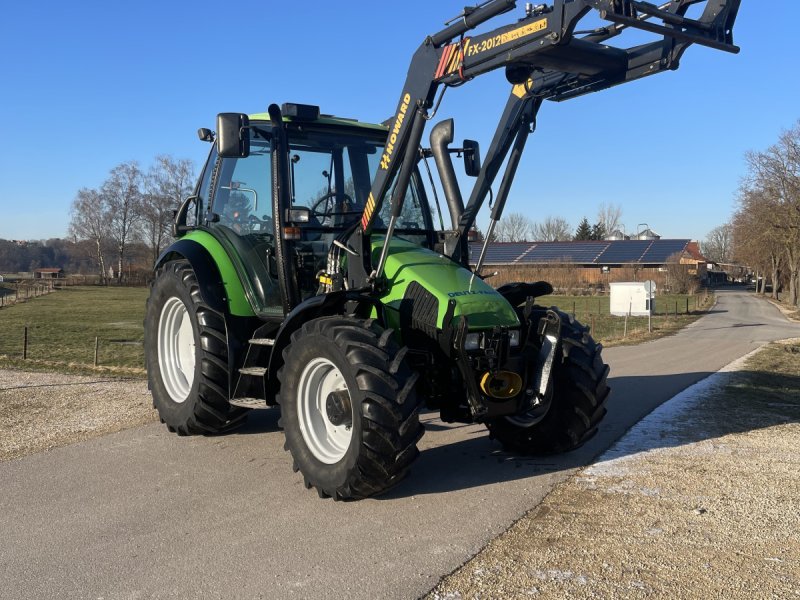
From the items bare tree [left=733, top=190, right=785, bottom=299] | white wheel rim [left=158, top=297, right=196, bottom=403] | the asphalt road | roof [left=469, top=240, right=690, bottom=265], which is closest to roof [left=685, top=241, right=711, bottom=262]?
roof [left=469, top=240, right=690, bottom=265]

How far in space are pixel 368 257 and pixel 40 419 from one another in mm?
4557

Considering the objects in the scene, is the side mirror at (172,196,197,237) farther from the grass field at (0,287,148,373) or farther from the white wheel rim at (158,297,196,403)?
the grass field at (0,287,148,373)

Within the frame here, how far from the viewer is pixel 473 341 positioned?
534 centimetres

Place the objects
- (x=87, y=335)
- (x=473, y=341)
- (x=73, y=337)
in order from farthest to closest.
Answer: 1. (x=87, y=335)
2. (x=73, y=337)
3. (x=473, y=341)

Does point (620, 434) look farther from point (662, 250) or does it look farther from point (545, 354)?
point (662, 250)

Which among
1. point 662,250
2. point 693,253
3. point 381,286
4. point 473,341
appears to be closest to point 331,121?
point 381,286

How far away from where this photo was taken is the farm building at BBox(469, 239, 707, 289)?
2489 inches

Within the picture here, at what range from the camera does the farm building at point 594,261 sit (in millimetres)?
63219

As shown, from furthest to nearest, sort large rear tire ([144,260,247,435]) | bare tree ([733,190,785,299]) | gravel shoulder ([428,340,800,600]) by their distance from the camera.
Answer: bare tree ([733,190,785,299]) < large rear tire ([144,260,247,435]) < gravel shoulder ([428,340,800,600])

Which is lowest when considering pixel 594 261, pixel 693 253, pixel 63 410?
pixel 63 410

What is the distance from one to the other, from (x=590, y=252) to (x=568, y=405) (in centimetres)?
6879

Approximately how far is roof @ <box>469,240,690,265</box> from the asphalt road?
62380 millimetres

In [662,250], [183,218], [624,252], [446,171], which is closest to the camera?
[446,171]

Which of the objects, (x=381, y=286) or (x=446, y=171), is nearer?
(x=381, y=286)
